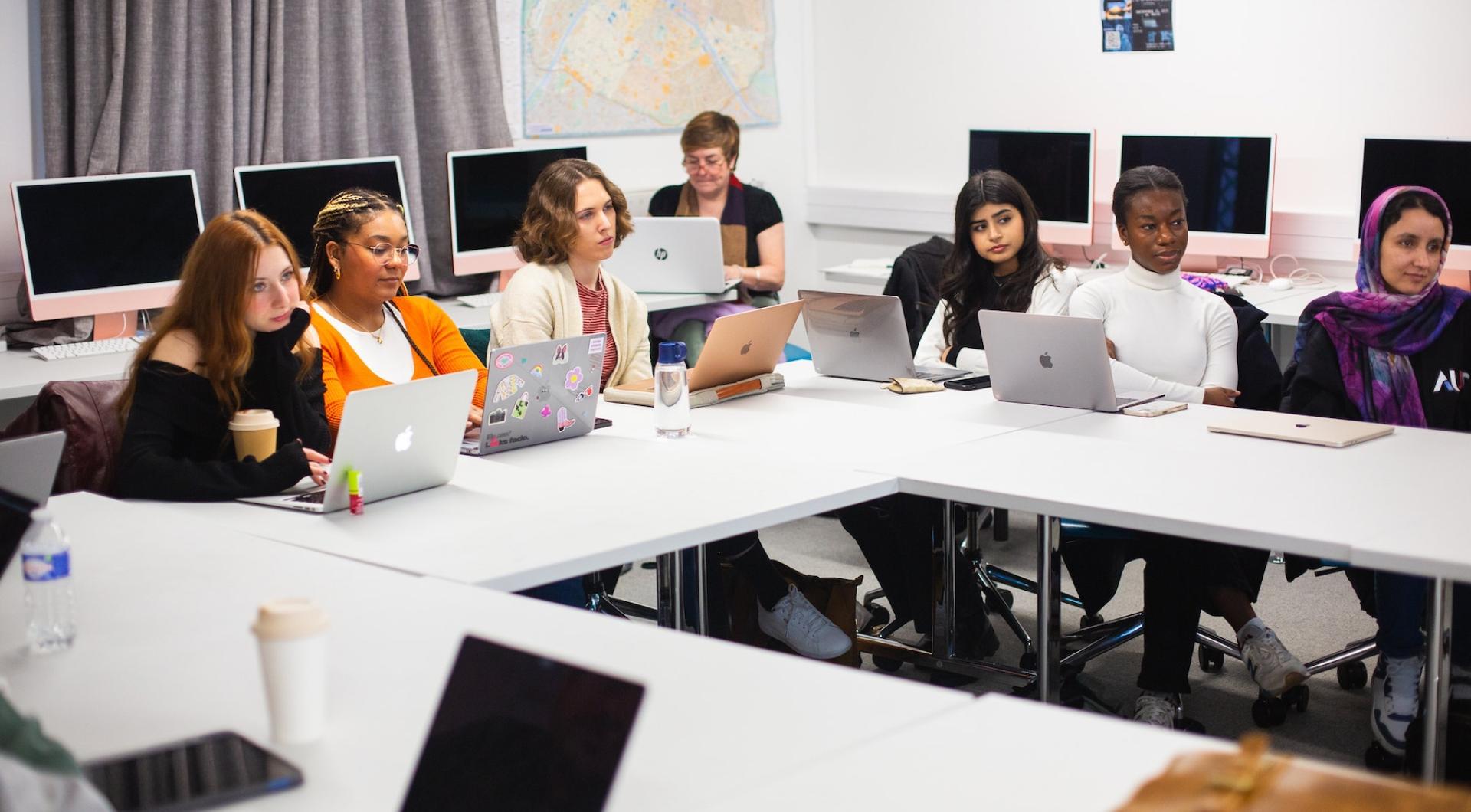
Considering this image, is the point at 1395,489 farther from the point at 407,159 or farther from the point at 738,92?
the point at 738,92

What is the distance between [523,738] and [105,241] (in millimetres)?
3422

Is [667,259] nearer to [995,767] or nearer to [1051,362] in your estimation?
[1051,362]

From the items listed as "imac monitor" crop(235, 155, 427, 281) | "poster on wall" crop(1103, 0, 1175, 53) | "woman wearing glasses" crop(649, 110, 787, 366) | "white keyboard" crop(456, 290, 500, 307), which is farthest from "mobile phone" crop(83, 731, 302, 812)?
"poster on wall" crop(1103, 0, 1175, 53)

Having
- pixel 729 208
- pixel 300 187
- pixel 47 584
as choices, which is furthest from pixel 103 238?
pixel 47 584

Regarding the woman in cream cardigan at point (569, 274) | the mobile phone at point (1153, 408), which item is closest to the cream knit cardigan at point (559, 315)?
the woman in cream cardigan at point (569, 274)

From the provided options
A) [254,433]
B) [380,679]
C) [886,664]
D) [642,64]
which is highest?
[642,64]

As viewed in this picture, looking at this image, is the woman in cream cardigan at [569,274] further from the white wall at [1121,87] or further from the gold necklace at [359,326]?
the white wall at [1121,87]

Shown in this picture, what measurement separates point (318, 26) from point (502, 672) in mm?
4000

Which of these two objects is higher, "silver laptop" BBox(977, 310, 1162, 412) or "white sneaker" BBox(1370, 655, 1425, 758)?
"silver laptop" BBox(977, 310, 1162, 412)

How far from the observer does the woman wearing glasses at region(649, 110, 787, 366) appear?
5.44 metres

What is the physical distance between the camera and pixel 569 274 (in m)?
3.68

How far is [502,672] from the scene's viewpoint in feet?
4.49

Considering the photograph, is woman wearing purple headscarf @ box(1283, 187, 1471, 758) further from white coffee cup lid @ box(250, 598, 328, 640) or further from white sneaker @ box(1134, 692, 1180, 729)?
white coffee cup lid @ box(250, 598, 328, 640)

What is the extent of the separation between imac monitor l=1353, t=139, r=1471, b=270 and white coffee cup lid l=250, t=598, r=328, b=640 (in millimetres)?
3690
